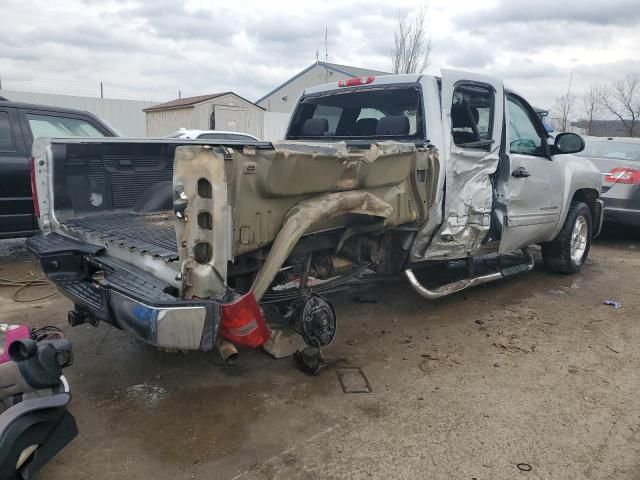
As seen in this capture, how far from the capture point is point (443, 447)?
2.79 meters

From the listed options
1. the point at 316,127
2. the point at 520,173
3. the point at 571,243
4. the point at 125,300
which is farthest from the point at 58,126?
the point at 571,243

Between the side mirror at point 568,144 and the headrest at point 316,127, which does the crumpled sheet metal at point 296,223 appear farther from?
the side mirror at point 568,144

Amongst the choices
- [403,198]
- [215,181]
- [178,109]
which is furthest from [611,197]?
[178,109]

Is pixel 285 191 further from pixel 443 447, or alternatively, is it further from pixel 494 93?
pixel 494 93

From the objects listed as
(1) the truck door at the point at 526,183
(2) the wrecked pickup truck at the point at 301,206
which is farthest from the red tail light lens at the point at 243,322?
(1) the truck door at the point at 526,183

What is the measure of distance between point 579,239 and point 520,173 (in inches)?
86.9

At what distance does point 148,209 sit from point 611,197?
705cm

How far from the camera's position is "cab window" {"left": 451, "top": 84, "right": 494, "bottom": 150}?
4344 mm

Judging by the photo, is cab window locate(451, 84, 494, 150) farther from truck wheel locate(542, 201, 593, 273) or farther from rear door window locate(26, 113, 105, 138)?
rear door window locate(26, 113, 105, 138)

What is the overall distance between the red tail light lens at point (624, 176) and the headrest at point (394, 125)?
18.0 feet

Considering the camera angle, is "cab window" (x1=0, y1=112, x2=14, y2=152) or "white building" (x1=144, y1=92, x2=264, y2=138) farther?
"white building" (x1=144, y1=92, x2=264, y2=138)

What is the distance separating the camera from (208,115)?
58.9 feet

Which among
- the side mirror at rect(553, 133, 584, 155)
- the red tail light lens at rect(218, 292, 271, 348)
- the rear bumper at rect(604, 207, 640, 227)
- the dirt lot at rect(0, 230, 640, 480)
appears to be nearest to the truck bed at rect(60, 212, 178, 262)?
the red tail light lens at rect(218, 292, 271, 348)

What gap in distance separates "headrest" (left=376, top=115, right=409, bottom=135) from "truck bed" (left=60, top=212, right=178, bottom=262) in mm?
1882
